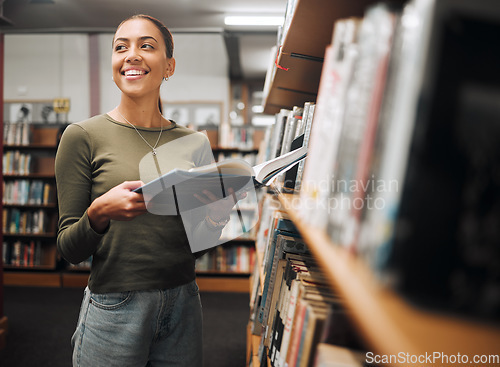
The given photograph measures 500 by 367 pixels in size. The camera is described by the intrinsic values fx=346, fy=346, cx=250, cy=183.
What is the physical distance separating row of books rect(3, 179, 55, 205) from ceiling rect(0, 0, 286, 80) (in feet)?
5.69

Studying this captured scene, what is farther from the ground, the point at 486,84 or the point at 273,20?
the point at 273,20

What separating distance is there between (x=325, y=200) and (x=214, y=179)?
1.25 ft

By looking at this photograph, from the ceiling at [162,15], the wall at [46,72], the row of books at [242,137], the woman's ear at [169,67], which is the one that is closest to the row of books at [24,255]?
the wall at [46,72]

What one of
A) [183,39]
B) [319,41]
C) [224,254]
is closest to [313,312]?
[319,41]

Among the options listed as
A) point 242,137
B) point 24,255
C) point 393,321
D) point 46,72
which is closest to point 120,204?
point 393,321

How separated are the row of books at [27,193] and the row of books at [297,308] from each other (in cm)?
384

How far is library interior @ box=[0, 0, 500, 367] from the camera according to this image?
26cm

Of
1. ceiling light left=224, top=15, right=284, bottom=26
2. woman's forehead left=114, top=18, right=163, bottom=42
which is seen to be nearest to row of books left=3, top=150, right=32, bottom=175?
ceiling light left=224, top=15, right=284, bottom=26

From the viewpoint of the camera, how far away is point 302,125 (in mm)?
1087

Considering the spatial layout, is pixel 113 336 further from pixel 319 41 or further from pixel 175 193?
pixel 319 41

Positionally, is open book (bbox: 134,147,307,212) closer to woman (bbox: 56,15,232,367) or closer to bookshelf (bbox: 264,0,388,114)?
woman (bbox: 56,15,232,367)

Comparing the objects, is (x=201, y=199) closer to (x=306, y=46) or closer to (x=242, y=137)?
(x=306, y=46)

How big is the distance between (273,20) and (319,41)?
3632mm

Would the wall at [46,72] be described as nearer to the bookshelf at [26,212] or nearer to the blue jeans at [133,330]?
the bookshelf at [26,212]
